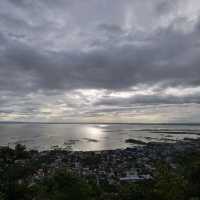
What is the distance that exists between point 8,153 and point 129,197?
31.3 m

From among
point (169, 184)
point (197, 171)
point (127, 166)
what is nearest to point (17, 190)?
point (169, 184)

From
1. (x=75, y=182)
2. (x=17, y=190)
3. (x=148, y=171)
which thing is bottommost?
(x=148, y=171)

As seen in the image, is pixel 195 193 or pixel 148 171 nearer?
pixel 195 193

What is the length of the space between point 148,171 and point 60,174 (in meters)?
22.4

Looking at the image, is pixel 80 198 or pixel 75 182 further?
pixel 75 182

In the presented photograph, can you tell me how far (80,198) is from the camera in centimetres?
1216

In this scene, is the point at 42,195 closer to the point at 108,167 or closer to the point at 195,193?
the point at 195,193

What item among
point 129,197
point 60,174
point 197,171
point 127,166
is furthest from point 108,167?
point 60,174

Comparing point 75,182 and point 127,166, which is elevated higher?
point 75,182

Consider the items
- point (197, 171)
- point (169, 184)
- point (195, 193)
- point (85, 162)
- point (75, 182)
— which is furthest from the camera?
point (85, 162)

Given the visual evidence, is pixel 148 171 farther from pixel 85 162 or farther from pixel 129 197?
pixel 129 197

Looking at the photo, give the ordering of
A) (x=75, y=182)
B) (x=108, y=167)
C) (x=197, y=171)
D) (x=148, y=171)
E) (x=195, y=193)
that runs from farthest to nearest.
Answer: (x=108, y=167)
(x=148, y=171)
(x=197, y=171)
(x=195, y=193)
(x=75, y=182)

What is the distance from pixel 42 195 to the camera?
14.0 m

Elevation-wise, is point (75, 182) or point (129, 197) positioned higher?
point (75, 182)
